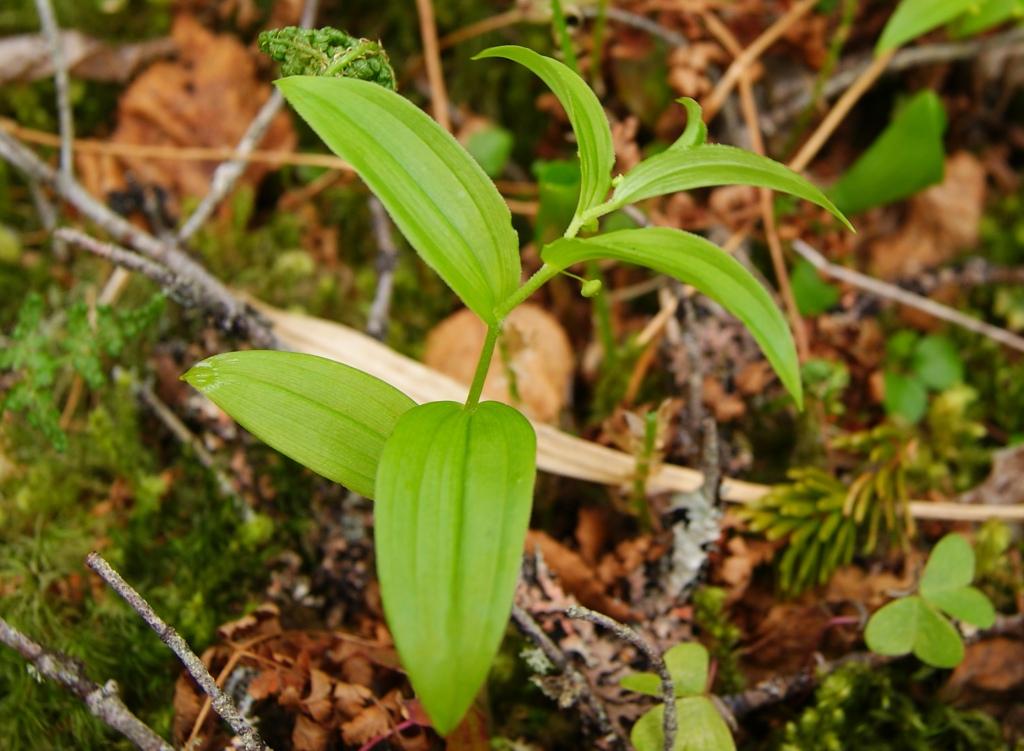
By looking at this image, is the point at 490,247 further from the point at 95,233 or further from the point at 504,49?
the point at 95,233

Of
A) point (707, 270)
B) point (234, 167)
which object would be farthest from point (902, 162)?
point (234, 167)

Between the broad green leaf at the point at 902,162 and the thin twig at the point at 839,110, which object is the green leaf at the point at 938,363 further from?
the thin twig at the point at 839,110

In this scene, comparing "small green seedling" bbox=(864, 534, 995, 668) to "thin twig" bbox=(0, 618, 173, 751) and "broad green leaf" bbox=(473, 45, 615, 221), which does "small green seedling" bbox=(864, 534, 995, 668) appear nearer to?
"broad green leaf" bbox=(473, 45, 615, 221)

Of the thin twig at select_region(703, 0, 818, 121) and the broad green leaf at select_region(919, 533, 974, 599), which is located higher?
the thin twig at select_region(703, 0, 818, 121)

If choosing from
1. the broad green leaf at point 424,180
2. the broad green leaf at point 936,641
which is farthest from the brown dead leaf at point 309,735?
the broad green leaf at point 936,641

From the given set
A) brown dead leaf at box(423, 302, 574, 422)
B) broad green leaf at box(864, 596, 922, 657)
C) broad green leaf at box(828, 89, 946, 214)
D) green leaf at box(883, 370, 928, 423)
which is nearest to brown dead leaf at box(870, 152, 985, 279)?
broad green leaf at box(828, 89, 946, 214)
